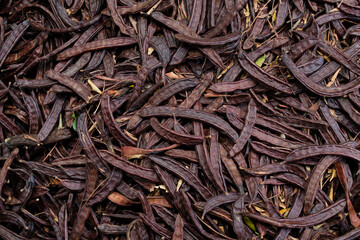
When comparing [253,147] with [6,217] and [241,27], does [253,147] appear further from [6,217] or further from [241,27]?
[6,217]

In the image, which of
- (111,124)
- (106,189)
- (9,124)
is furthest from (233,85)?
(9,124)

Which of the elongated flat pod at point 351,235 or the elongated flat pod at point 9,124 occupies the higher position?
the elongated flat pod at point 9,124

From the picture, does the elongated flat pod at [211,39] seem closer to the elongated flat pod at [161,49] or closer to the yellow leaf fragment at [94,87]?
the elongated flat pod at [161,49]

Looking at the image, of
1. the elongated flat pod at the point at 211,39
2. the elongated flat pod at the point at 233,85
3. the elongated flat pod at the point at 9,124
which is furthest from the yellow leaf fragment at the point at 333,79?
the elongated flat pod at the point at 9,124

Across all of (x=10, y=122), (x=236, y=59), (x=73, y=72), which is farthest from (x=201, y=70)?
(x=10, y=122)

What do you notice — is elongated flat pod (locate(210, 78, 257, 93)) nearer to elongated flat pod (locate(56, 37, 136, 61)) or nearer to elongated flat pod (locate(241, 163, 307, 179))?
elongated flat pod (locate(241, 163, 307, 179))
